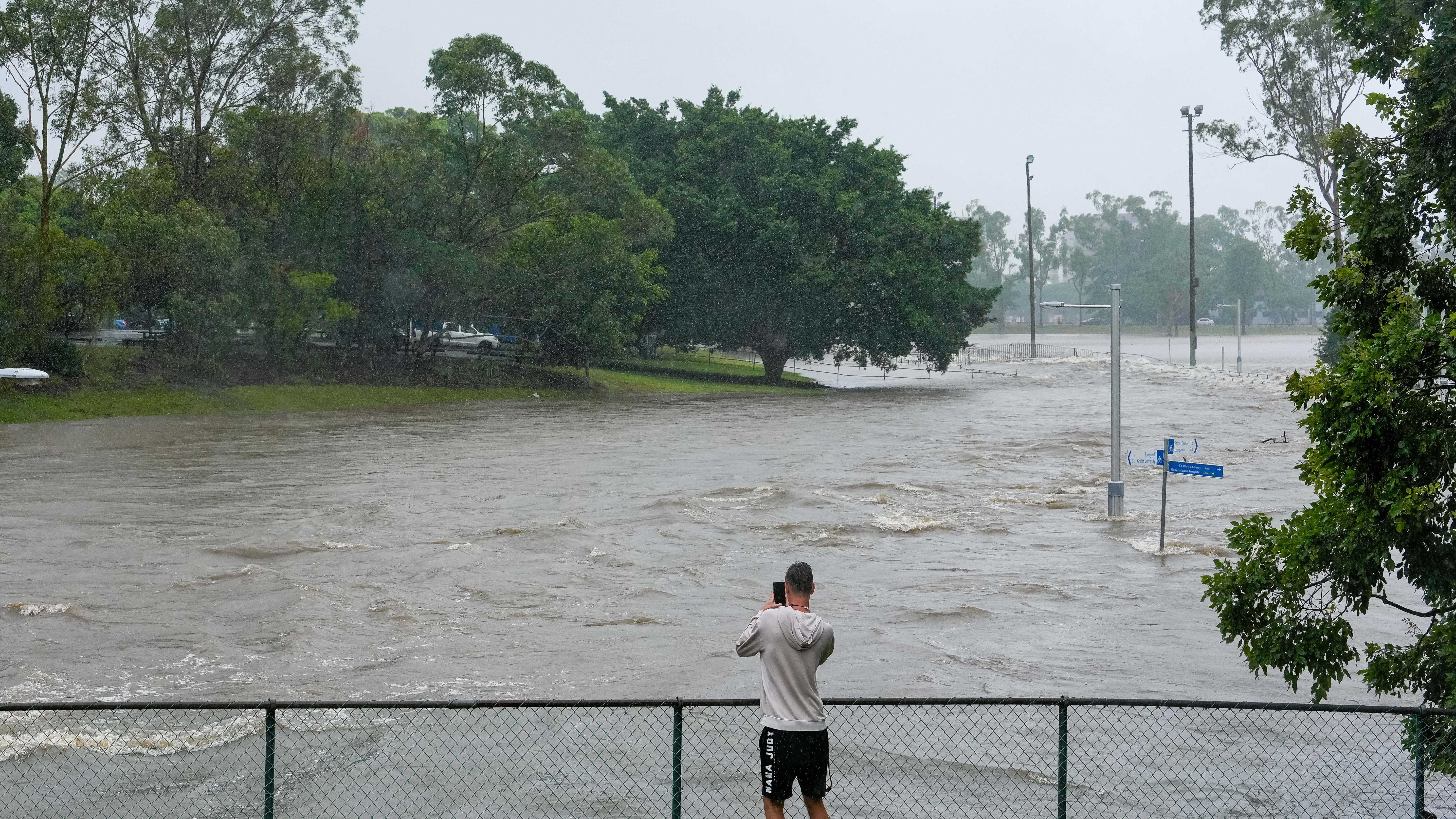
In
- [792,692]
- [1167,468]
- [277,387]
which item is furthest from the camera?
[277,387]

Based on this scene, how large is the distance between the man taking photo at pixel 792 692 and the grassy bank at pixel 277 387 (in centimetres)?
4241

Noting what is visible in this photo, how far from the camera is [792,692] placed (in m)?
8.20

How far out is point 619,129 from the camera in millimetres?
77688

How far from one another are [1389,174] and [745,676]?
9.35m

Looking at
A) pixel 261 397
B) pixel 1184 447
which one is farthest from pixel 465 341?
pixel 1184 447

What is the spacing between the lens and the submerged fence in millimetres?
11477

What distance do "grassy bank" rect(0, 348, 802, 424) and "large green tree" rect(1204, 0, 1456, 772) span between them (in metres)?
44.0

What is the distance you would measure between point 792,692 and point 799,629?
1.31 feet

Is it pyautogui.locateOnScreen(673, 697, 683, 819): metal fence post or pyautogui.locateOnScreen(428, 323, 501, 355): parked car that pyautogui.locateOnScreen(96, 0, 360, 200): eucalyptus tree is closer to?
pyautogui.locateOnScreen(428, 323, 501, 355): parked car

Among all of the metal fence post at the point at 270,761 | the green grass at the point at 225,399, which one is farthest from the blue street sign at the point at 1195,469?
the green grass at the point at 225,399

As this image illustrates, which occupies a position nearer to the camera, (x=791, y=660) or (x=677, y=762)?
(x=677, y=762)

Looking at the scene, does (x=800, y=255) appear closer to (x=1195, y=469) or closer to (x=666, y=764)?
(x=1195, y=469)

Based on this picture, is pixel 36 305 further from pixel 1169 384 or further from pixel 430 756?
pixel 1169 384

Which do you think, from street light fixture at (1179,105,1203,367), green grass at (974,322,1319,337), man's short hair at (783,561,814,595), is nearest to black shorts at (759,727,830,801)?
man's short hair at (783,561,814,595)
